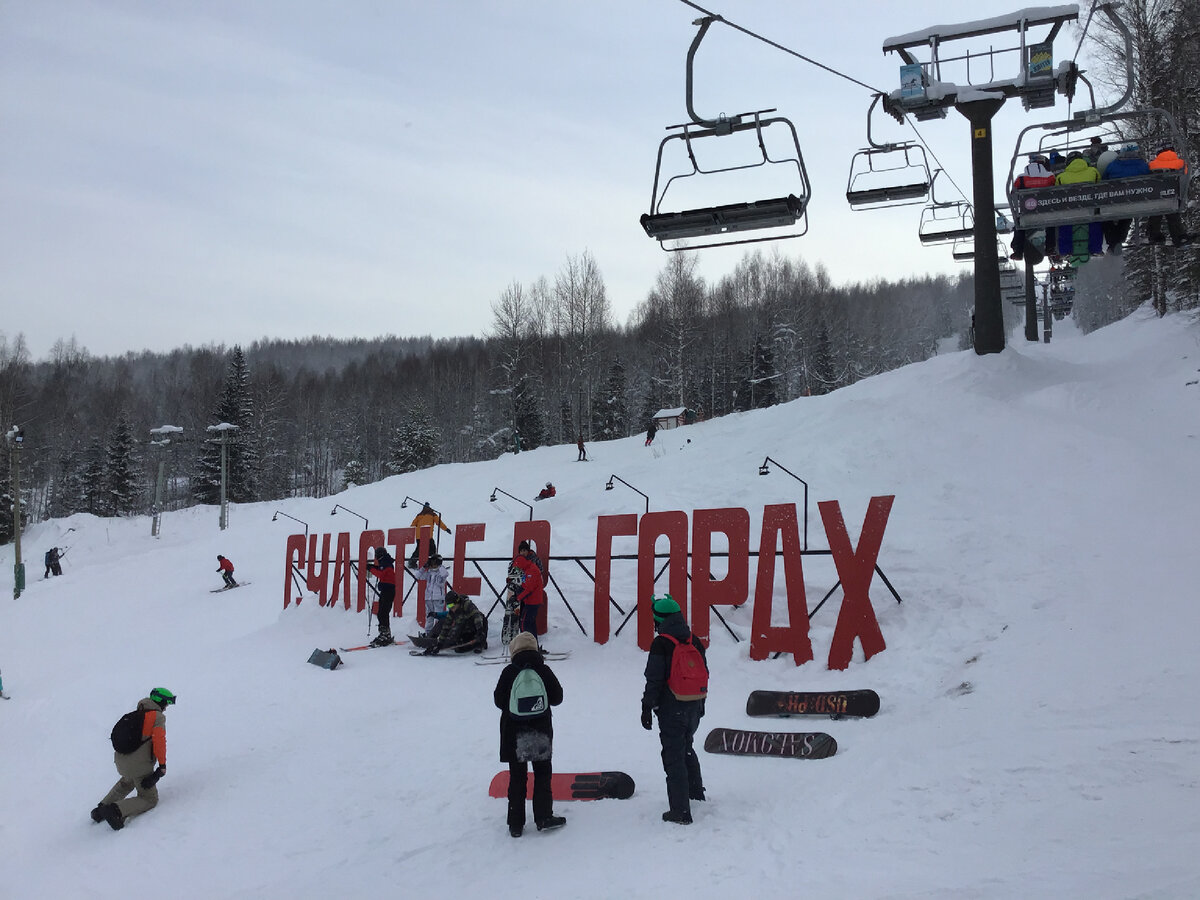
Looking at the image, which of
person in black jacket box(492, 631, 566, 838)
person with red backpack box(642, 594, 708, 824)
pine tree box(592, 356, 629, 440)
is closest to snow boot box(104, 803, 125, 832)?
person in black jacket box(492, 631, 566, 838)

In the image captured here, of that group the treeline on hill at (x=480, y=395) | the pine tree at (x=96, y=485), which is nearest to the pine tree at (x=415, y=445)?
the treeline on hill at (x=480, y=395)

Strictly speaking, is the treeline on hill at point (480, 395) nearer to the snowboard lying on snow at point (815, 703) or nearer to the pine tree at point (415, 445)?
the pine tree at point (415, 445)

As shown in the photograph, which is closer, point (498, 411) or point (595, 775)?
point (595, 775)

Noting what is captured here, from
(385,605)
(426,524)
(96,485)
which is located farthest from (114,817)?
(96,485)

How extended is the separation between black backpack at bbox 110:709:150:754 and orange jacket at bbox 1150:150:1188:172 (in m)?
12.9

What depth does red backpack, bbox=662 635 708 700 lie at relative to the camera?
18.0 ft

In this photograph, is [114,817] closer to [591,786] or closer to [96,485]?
[591,786]

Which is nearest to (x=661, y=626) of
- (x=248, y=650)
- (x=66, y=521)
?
(x=248, y=650)

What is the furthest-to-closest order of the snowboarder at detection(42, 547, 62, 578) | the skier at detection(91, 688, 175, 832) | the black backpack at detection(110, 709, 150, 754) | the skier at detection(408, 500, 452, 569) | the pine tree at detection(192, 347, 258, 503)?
the pine tree at detection(192, 347, 258, 503)
the snowboarder at detection(42, 547, 62, 578)
the skier at detection(408, 500, 452, 569)
the black backpack at detection(110, 709, 150, 754)
the skier at detection(91, 688, 175, 832)

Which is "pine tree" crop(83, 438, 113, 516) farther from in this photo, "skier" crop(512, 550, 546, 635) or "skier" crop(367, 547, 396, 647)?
"skier" crop(512, 550, 546, 635)

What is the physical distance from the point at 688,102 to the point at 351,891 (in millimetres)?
7092

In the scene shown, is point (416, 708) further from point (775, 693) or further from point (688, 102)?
point (688, 102)

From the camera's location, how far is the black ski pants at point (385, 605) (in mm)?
13336

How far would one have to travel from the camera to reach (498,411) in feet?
209
